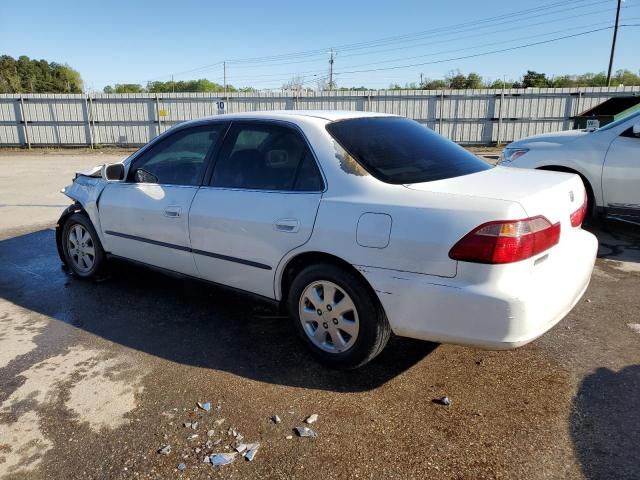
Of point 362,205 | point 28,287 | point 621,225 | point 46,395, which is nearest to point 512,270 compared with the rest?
point 362,205

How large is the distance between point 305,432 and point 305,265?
1.04 m

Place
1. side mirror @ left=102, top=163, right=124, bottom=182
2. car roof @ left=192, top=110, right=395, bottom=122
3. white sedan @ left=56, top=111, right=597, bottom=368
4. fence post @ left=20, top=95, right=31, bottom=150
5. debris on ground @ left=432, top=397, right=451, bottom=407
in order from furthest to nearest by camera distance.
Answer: fence post @ left=20, top=95, right=31, bottom=150, side mirror @ left=102, top=163, right=124, bottom=182, car roof @ left=192, top=110, right=395, bottom=122, debris on ground @ left=432, top=397, right=451, bottom=407, white sedan @ left=56, top=111, right=597, bottom=368

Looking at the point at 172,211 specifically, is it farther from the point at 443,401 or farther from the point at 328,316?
the point at 443,401

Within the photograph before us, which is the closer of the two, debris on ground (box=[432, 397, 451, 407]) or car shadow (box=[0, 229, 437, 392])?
debris on ground (box=[432, 397, 451, 407])

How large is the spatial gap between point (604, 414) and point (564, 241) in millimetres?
960

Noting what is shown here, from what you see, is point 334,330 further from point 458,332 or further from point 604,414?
point 604,414

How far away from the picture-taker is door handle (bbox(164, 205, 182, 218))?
3.85 meters

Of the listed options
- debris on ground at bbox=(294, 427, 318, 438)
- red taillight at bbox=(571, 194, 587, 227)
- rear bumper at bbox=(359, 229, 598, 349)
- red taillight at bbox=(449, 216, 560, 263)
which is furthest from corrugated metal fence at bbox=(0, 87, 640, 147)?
debris on ground at bbox=(294, 427, 318, 438)

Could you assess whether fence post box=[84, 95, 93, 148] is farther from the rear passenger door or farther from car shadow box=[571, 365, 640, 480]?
car shadow box=[571, 365, 640, 480]

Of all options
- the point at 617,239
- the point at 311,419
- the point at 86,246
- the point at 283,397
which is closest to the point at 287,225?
the point at 283,397

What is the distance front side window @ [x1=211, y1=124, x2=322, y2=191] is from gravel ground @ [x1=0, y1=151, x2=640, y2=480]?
114cm

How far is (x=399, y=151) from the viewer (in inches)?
131

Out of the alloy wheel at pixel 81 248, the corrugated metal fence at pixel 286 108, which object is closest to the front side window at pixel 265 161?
the alloy wheel at pixel 81 248

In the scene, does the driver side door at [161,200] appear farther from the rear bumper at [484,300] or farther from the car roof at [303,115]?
the rear bumper at [484,300]
